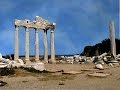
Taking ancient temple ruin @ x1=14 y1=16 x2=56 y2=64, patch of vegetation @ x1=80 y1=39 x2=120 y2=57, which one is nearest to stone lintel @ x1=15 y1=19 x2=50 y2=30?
ancient temple ruin @ x1=14 y1=16 x2=56 y2=64

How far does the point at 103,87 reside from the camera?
21.0m

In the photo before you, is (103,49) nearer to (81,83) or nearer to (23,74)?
(23,74)

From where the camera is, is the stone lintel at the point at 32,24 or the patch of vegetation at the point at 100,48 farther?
the patch of vegetation at the point at 100,48

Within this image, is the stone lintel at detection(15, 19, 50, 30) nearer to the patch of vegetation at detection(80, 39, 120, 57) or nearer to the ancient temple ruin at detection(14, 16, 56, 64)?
the ancient temple ruin at detection(14, 16, 56, 64)

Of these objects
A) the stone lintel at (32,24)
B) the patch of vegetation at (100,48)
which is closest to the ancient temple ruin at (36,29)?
the stone lintel at (32,24)

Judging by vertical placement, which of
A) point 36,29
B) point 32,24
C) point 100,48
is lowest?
point 100,48

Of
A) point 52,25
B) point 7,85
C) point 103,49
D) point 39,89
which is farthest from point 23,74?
point 103,49

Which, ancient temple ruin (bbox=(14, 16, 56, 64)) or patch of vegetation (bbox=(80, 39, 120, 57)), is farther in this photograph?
patch of vegetation (bbox=(80, 39, 120, 57))

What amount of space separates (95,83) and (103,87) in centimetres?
214

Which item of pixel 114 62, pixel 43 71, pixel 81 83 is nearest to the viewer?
pixel 81 83

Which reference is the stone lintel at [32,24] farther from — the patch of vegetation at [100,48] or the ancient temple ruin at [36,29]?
the patch of vegetation at [100,48]

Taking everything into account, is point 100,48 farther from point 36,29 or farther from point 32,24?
point 32,24

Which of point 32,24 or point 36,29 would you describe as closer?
point 32,24

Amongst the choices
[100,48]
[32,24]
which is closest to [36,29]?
[32,24]
